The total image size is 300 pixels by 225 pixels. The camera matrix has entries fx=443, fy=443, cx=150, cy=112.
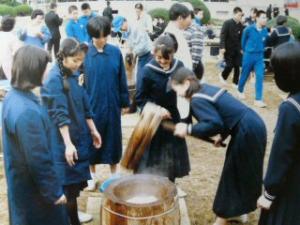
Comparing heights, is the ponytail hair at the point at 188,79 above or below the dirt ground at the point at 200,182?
above

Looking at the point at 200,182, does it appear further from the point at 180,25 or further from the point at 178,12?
the point at 178,12

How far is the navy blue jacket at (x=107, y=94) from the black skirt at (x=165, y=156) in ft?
Answer: 2.15

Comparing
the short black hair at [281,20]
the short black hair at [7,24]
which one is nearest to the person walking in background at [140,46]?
the short black hair at [7,24]

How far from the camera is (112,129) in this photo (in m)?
5.23

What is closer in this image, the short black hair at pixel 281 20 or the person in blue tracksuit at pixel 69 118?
the person in blue tracksuit at pixel 69 118

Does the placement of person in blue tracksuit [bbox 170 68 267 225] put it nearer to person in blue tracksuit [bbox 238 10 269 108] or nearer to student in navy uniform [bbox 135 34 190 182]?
student in navy uniform [bbox 135 34 190 182]

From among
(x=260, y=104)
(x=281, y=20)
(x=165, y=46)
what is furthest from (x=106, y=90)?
(x=281, y=20)

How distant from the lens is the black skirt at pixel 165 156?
4727mm

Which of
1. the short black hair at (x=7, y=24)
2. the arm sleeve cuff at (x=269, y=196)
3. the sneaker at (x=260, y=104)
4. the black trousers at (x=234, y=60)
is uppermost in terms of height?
the short black hair at (x=7, y=24)

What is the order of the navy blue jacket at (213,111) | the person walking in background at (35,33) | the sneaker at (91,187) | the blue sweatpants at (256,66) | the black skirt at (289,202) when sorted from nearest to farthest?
1. the black skirt at (289,202)
2. the navy blue jacket at (213,111)
3. the sneaker at (91,187)
4. the blue sweatpants at (256,66)
5. the person walking in background at (35,33)

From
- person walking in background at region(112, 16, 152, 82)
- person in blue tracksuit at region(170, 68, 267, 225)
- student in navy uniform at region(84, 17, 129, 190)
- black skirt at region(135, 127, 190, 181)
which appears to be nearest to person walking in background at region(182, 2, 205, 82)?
person walking in background at region(112, 16, 152, 82)

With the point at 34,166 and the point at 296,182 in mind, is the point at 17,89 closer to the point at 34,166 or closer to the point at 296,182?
the point at 34,166

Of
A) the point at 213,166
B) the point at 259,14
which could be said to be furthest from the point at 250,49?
the point at 213,166

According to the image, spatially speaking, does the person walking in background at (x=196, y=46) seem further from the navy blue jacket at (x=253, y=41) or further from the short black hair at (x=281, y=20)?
the short black hair at (x=281, y=20)
